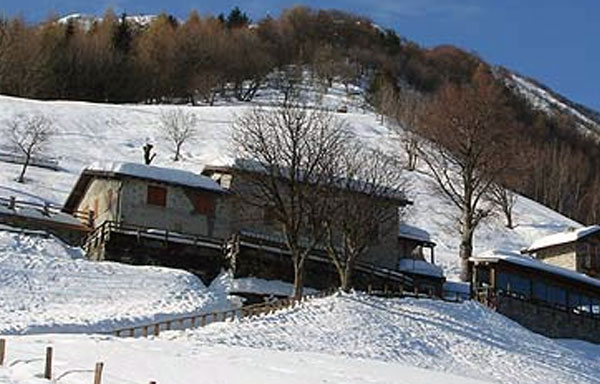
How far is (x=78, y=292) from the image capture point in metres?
38.0

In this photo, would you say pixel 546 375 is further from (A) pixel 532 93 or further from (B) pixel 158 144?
(A) pixel 532 93

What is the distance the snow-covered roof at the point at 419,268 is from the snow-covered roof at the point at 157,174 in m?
10.2

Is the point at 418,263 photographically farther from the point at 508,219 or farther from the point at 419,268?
the point at 508,219

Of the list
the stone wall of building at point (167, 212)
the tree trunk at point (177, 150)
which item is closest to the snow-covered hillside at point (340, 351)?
the stone wall of building at point (167, 212)

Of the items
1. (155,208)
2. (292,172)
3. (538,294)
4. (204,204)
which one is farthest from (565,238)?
(155,208)

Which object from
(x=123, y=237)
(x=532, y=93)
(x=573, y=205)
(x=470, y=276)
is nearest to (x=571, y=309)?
(x=470, y=276)

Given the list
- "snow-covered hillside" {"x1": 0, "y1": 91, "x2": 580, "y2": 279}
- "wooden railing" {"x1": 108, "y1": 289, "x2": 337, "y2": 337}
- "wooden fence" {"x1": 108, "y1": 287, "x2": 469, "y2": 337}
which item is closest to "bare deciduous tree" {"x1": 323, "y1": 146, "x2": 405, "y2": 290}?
"wooden fence" {"x1": 108, "y1": 287, "x2": 469, "y2": 337}

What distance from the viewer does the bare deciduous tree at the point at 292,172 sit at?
43875 mm

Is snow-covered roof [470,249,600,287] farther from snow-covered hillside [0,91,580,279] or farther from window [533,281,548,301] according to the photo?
snow-covered hillside [0,91,580,279]

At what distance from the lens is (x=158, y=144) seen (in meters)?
80.4

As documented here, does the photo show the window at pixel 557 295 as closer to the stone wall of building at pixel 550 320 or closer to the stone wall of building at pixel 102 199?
the stone wall of building at pixel 550 320

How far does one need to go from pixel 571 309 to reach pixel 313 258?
1213 centimetres

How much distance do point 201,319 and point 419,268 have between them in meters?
18.0

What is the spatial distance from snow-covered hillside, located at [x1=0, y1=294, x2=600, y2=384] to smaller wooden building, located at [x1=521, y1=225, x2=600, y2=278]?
53.3ft
